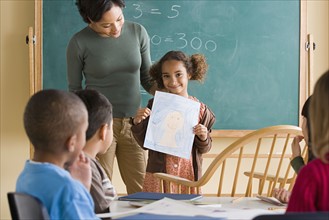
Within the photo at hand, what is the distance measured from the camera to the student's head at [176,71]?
3496 mm

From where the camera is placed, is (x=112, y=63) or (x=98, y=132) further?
(x=112, y=63)

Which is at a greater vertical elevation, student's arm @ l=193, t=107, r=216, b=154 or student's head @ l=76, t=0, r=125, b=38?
student's head @ l=76, t=0, r=125, b=38

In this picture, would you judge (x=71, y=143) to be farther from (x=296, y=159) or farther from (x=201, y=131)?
(x=201, y=131)

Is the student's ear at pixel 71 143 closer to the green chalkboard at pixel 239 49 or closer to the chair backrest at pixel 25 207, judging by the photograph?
the chair backrest at pixel 25 207

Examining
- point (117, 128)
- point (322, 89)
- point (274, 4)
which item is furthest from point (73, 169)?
point (274, 4)

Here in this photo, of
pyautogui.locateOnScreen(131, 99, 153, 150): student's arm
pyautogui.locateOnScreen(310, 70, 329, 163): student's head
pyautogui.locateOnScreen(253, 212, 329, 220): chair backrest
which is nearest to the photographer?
pyautogui.locateOnScreen(253, 212, 329, 220): chair backrest

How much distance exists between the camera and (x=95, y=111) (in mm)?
2252

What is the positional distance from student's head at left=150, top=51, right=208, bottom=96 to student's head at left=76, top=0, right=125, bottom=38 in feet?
0.96

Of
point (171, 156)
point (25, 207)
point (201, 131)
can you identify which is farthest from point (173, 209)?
point (171, 156)

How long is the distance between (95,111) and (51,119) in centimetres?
47

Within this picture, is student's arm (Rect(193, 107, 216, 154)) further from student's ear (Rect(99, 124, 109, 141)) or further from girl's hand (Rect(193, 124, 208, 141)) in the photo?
student's ear (Rect(99, 124, 109, 141))

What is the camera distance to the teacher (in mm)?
3541

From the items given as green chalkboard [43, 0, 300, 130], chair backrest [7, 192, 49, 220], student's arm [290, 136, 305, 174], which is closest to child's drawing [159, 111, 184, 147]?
student's arm [290, 136, 305, 174]

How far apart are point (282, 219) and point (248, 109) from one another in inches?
142
